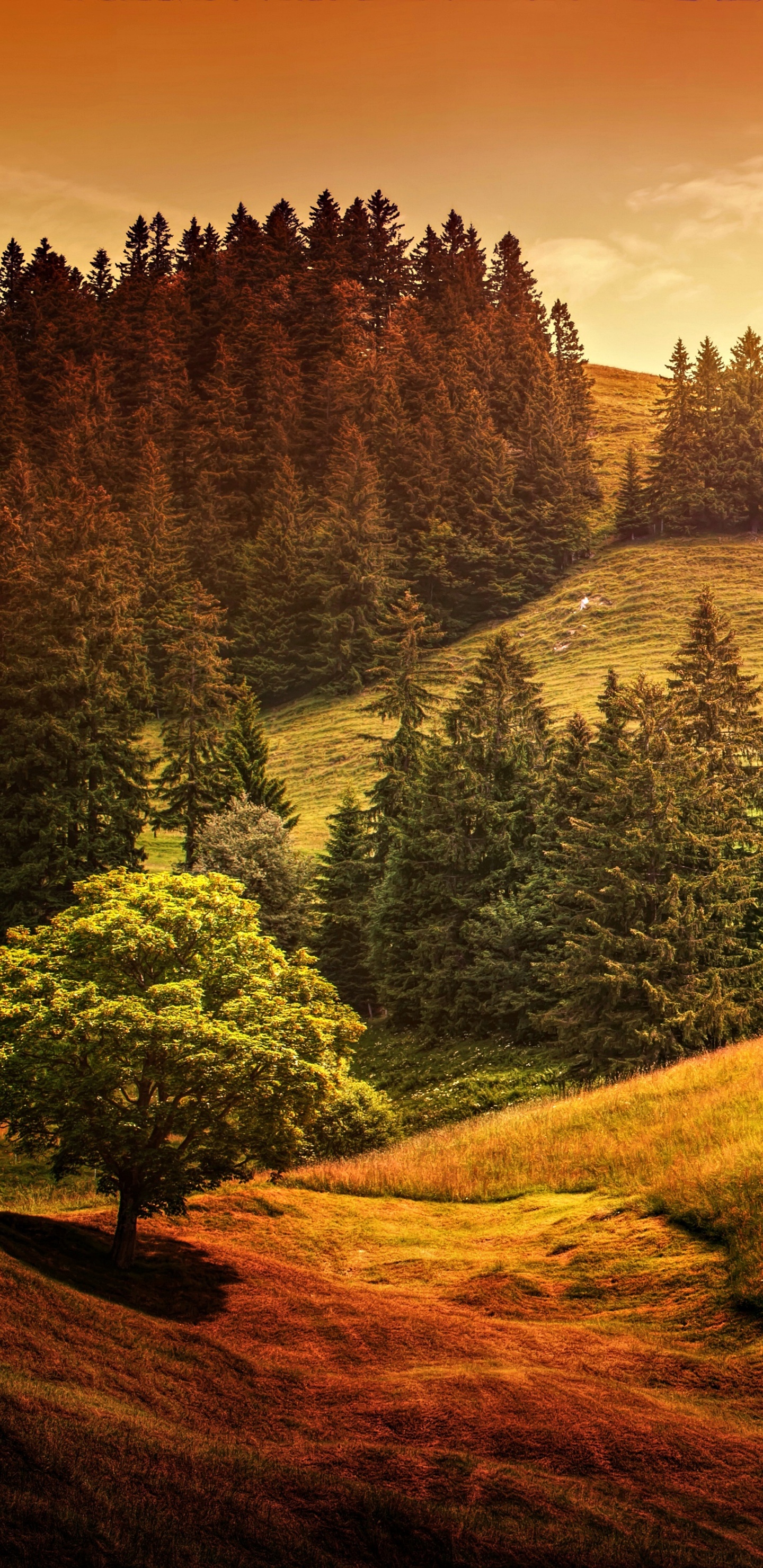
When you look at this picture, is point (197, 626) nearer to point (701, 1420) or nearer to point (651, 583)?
point (651, 583)

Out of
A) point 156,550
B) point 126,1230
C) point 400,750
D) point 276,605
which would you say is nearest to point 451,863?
point 400,750

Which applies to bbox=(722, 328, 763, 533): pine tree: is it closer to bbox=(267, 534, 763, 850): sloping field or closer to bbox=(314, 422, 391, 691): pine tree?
bbox=(267, 534, 763, 850): sloping field

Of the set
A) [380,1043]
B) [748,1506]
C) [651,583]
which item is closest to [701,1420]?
[748,1506]

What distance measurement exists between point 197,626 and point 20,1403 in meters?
57.1

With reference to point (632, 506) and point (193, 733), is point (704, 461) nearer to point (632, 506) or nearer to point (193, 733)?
point (632, 506)

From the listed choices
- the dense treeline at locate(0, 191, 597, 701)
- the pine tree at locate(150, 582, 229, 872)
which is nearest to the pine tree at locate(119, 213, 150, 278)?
the dense treeline at locate(0, 191, 597, 701)

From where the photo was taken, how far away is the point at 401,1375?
11602mm

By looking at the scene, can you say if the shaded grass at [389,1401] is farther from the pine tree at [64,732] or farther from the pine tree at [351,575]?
the pine tree at [351,575]

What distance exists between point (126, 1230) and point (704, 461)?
10498 cm

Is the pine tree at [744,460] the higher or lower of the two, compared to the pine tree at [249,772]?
higher

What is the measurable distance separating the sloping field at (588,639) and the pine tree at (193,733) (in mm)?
11905

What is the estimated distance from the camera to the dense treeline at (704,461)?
106 meters

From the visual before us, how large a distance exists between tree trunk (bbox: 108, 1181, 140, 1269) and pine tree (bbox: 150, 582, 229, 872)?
3565 centimetres

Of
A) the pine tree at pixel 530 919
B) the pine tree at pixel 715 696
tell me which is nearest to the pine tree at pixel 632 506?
the pine tree at pixel 715 696
